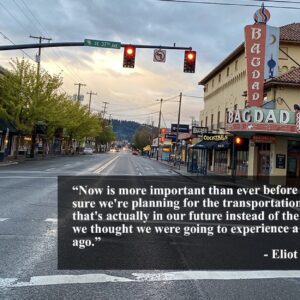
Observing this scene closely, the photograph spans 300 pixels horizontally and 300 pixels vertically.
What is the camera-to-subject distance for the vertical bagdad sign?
27.5 metres

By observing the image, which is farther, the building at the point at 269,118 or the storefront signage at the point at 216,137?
the storefront signage at the point at 216,137

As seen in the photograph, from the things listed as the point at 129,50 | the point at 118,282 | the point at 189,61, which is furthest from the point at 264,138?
the point at 118,282

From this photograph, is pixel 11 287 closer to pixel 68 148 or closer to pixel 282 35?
pixel 282 35

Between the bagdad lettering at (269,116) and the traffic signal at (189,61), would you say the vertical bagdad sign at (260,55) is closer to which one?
the bagdad lettering at (269,116)

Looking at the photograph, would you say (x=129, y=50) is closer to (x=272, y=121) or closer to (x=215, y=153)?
(x=272, y=121)

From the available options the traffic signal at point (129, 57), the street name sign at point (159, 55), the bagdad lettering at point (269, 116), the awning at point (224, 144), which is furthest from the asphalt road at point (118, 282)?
the awning at point (224, 144)

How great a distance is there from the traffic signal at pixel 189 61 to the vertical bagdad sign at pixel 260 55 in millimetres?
10342

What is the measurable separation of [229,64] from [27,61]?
20.3 meters

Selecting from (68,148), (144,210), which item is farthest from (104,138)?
(144,210)

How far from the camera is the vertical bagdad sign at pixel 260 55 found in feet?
90.3

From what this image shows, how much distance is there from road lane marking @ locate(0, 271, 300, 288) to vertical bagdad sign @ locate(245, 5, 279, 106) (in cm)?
2277

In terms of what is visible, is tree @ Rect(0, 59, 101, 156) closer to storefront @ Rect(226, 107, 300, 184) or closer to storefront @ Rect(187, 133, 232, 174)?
storefront @ Rect(187, 133, 232, 174)

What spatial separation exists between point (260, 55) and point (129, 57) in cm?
1280

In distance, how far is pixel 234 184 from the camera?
2703cm
